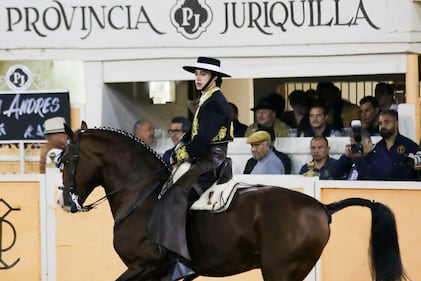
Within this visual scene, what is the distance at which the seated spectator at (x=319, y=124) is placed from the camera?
11.8m

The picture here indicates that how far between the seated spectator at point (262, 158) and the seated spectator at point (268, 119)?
701 millimetres

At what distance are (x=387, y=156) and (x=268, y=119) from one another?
1.84 meters

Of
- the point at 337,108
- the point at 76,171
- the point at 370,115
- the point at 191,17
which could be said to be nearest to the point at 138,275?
the point at 76,171

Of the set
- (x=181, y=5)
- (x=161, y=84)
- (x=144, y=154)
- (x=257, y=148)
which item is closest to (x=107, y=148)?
(x=144, y=154)

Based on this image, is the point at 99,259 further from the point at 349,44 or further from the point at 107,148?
the point at 349,44

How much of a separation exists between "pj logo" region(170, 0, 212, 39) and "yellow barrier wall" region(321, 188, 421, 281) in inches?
125

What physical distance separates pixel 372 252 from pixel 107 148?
2157 mm

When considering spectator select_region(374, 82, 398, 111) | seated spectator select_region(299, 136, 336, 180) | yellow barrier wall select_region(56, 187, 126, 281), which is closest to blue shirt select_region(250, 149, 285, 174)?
seated spectator select_region(299, 136, 336, 180)

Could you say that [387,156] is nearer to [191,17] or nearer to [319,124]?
[319,124]

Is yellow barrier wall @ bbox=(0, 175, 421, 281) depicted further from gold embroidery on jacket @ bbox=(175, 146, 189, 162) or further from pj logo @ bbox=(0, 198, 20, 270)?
gold embroidery on jacket @ bbox=(175, 146, 189, 162)

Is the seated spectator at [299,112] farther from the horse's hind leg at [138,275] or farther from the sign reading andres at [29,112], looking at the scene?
the horse's hind leg at [138,275]

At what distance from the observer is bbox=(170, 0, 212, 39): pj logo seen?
12852 millimetres

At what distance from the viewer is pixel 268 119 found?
1218 cm

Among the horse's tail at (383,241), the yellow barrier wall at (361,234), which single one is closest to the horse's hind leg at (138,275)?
the horse's tail at (383,241)
